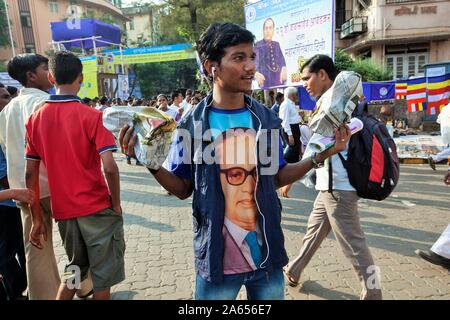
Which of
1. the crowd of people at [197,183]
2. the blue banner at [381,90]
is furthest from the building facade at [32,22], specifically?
the crowd of people at [197,183]

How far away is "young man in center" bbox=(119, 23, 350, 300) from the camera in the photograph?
1683 mm

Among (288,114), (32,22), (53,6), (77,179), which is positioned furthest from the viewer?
(53,6)

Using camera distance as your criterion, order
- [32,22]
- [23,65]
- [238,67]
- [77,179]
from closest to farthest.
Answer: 1. [238,67]
2. [77,179]
3. [23,65]
4. [32,22]

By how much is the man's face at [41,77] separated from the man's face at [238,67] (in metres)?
1.90

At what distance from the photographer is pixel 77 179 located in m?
2.38

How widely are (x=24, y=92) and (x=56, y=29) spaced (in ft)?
79.7

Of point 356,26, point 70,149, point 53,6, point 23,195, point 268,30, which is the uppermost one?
point 53,6

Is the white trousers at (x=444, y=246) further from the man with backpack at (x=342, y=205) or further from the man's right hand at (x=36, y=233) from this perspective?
the man's right hand at (x=36, y=233)

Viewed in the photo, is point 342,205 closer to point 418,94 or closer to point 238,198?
point 238,198

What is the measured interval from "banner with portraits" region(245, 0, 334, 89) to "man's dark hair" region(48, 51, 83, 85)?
16.2 ft


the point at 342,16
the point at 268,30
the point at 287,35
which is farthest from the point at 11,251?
the point at 342,16

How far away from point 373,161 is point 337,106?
99 centimetres

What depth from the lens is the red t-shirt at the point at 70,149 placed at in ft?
7.52

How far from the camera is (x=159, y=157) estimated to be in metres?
1.47
